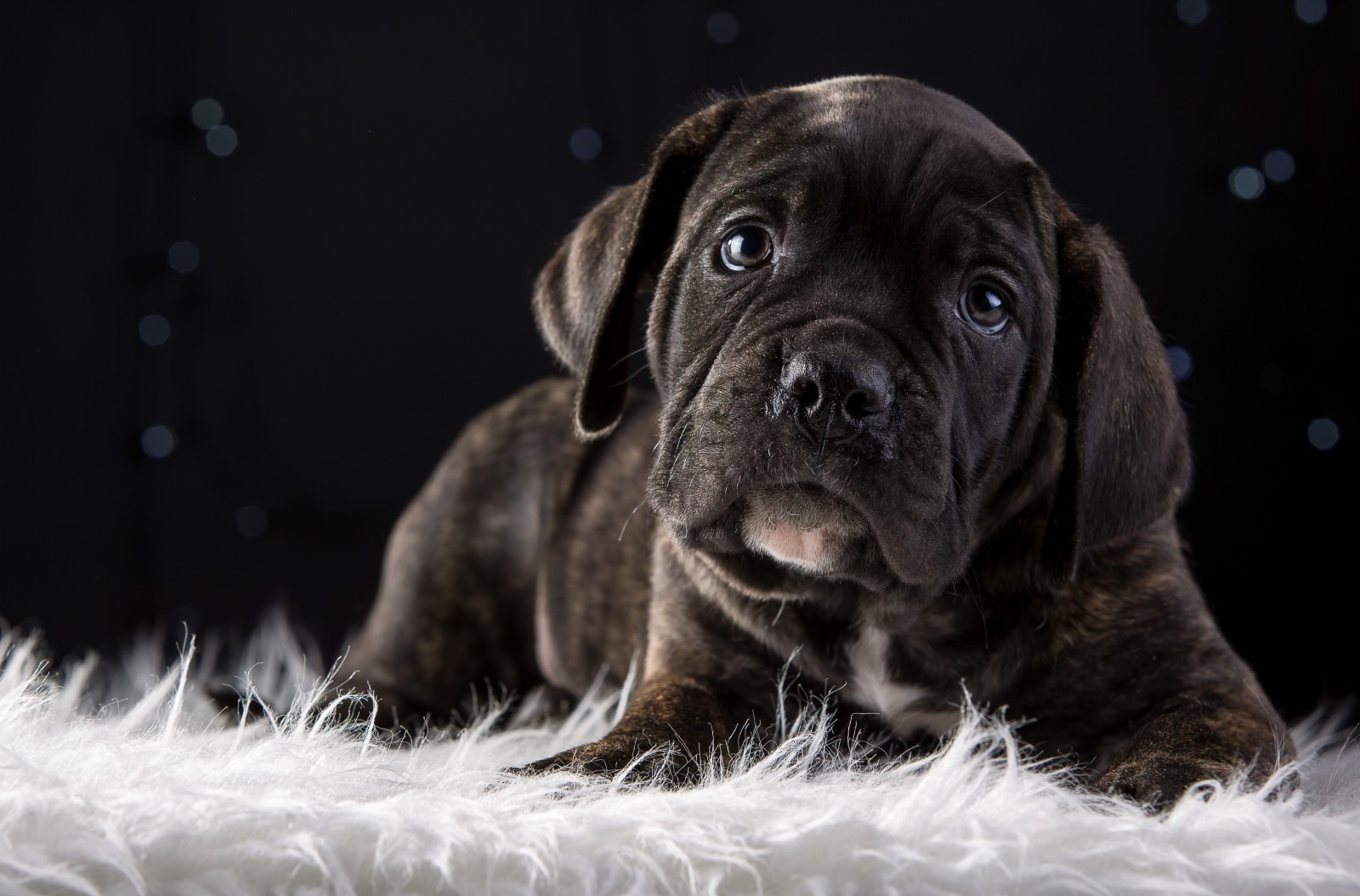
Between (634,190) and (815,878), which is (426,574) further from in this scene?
(815,878)

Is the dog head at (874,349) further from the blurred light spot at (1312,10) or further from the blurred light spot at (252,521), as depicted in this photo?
the blurred light spot at (252,521)

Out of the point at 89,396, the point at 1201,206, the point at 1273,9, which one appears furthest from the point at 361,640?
the point at 1273,9

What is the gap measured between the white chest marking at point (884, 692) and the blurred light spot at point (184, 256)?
2.82 metres

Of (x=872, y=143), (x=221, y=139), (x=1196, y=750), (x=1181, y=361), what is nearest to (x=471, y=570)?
(x=221, y=139)

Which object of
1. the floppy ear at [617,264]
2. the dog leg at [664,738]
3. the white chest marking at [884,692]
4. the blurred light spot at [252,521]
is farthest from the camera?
the blurred light spot at [252,521]

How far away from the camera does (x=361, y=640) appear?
3932mm

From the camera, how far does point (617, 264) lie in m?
2.87

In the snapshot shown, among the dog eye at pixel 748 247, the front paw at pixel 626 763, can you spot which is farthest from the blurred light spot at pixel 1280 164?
the front paw at pixel 626 763

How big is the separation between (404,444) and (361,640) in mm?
1134

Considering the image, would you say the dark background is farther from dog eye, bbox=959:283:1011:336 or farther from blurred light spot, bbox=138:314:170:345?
dog eye, bbox=959:283:1011:336

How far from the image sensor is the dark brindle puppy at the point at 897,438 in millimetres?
2295

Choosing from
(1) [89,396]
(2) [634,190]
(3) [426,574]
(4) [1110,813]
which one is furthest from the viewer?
(1) [89,396]

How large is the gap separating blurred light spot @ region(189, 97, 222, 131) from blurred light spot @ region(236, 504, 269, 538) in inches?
47.6

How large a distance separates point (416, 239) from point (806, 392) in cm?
285
